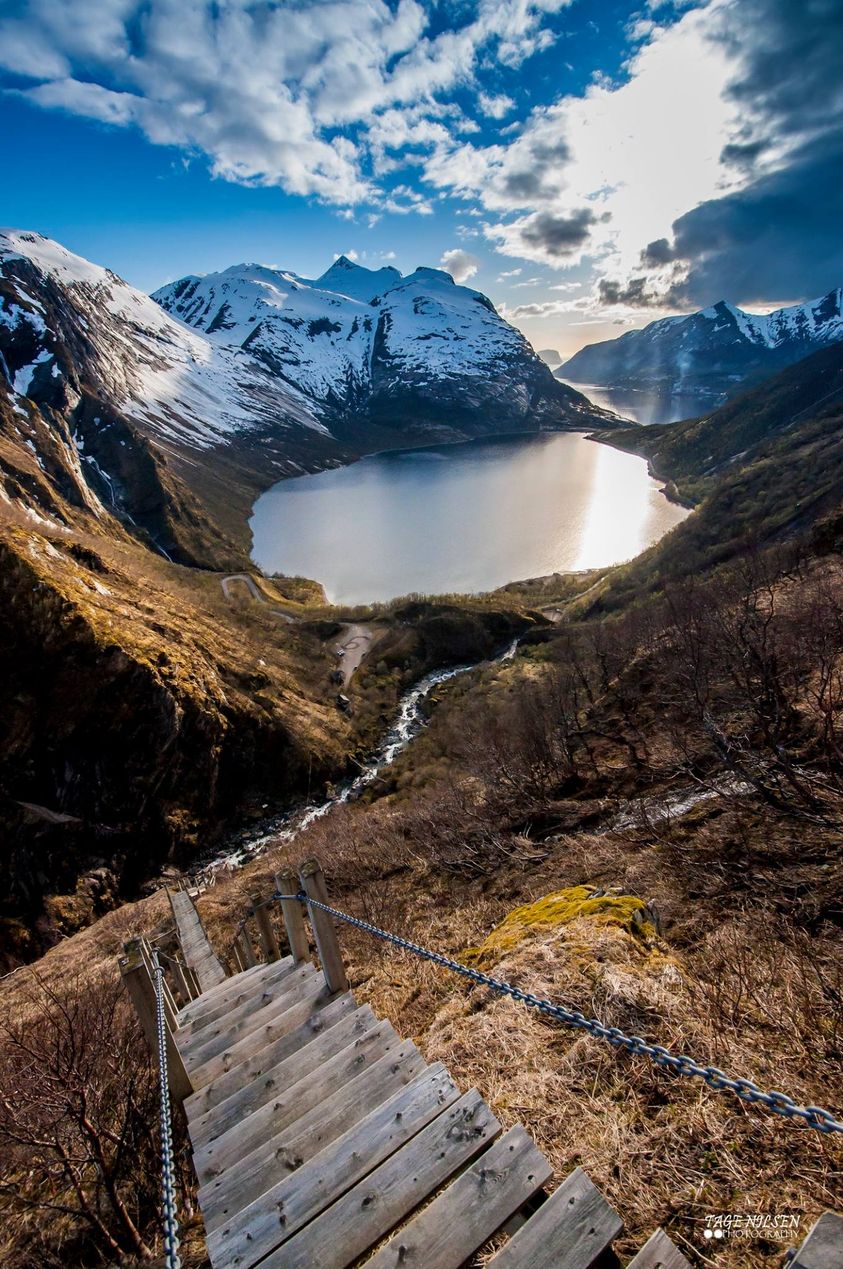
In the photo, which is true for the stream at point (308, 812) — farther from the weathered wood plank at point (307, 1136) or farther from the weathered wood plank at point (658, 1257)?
the weathered wood plank at point (658, 1257)

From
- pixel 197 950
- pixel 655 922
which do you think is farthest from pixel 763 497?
pixel 197 950

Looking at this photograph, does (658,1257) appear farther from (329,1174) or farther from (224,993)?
(224,993)

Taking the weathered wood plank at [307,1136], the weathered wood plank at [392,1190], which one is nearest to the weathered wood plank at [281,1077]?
the weathered wood plank at [307,1136]

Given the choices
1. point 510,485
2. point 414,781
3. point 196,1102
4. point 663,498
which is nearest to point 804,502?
point 414,781

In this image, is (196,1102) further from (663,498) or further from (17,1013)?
(663,498)

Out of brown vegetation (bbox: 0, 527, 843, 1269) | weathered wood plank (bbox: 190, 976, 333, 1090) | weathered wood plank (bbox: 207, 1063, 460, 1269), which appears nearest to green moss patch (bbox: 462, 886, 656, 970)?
brown vegetation (bbox: 0, 527, 843, 1269)

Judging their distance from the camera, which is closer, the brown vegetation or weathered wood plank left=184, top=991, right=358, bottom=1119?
the brown vegetation

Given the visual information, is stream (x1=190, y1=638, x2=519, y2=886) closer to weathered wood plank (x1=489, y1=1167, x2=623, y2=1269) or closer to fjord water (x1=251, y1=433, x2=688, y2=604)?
weathered wood plank (x1=489, y1=1167, x2=623, y2=1269)
